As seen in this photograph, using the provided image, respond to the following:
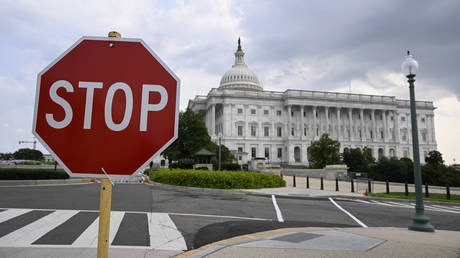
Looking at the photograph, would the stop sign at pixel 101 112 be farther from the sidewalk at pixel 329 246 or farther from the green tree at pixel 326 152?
the green tree at pixel 326 152

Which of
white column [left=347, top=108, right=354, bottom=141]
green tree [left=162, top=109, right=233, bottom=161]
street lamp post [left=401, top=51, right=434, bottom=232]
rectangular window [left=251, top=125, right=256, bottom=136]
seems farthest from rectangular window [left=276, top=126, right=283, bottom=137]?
street lamp post [left=401, top=51, right=434, bottom=232]

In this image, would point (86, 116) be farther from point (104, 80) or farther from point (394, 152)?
point (394, 152)

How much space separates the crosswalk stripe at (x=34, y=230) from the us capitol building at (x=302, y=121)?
69.8 metres

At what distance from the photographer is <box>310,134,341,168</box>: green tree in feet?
184

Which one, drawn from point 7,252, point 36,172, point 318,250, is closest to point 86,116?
point 318,250

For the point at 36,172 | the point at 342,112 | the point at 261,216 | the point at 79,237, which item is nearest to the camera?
the point at 79,237

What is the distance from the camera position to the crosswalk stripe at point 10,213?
8.41 metres

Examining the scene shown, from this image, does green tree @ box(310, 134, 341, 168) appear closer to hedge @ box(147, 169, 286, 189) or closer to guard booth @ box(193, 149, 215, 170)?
guard booth @ box(193, 149, 215, 170)

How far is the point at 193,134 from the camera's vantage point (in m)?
49.6

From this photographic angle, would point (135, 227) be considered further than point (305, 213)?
No

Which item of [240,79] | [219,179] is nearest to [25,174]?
[219,179]

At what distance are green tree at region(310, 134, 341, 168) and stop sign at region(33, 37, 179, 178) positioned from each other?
57191 mm

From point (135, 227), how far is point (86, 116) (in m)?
6.33

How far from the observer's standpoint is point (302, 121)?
277ft
